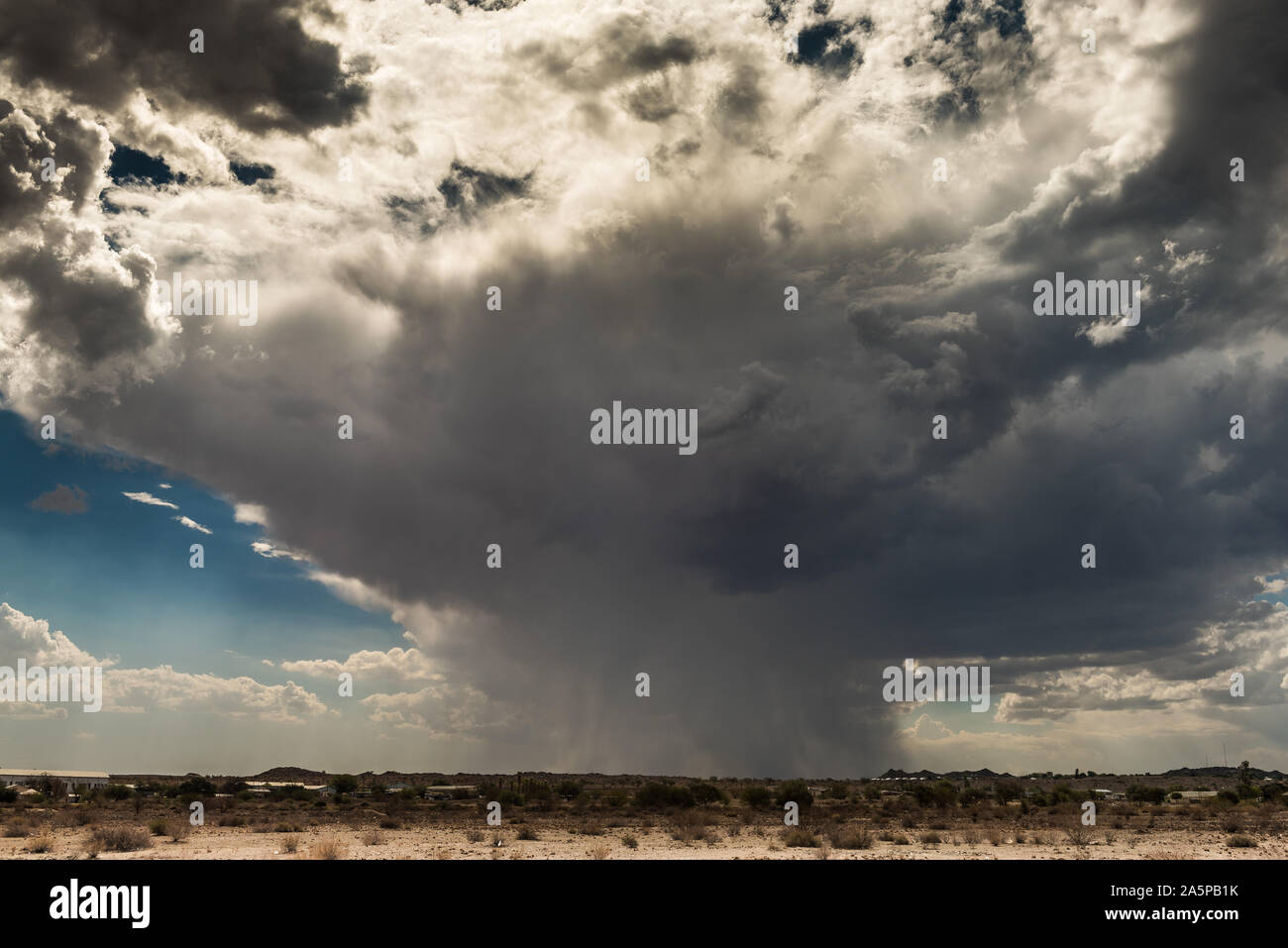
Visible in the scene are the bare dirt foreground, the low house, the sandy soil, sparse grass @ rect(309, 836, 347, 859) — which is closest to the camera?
sparse grass @ rect(309, 836, 347, 859)

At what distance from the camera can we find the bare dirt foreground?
41.2 meters

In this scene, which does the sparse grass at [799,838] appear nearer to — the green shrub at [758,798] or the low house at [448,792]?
the green shrub at [758,798]

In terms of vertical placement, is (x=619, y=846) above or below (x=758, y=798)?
above

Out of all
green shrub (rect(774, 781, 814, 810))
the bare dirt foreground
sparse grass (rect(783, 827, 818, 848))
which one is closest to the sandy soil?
the bare dirt foreground

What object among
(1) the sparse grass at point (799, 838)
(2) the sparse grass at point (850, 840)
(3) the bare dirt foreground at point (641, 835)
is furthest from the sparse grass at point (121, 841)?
(2) the sparse grass at point (850, 840)

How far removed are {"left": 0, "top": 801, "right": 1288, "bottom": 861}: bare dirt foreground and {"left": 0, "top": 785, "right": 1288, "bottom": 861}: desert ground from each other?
0.14 meters

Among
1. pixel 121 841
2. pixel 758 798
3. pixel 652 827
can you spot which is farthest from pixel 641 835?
pixel 758 798

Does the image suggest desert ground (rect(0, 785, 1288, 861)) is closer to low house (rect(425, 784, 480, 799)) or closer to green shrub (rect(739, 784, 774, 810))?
green shrub (rect(739, 784, 774, 810))

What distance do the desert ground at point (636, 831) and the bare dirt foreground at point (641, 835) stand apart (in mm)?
135

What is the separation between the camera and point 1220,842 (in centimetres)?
4844

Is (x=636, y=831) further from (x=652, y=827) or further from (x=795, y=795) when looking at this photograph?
(x=795, y=795)

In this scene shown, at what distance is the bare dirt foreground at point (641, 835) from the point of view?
41.2m

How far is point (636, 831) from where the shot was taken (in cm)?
5356

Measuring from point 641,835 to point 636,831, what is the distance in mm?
2616
